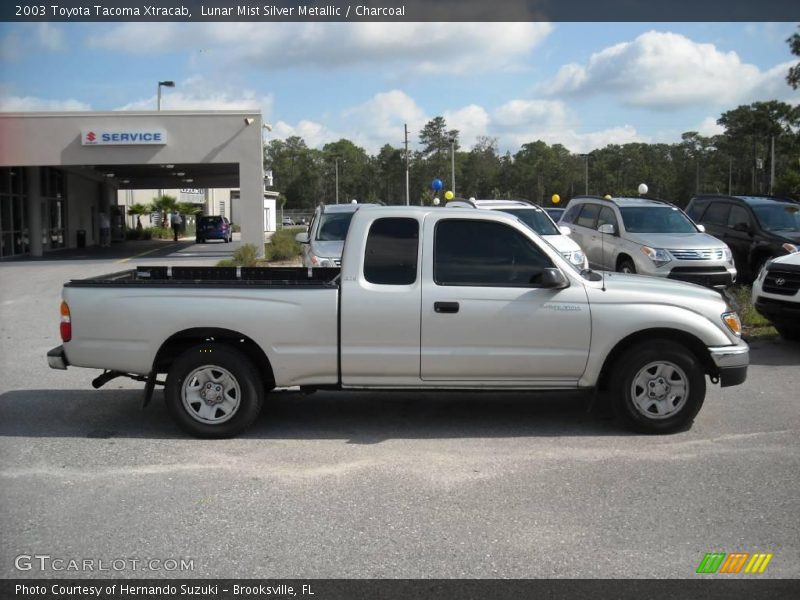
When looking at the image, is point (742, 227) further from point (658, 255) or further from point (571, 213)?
point (571, 213)

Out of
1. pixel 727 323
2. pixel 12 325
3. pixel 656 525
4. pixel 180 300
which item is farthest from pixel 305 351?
→ pixel 12 325

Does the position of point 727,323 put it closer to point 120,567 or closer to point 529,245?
point 529,245

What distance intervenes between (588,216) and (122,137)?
1795 centimetres

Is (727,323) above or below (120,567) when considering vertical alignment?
above

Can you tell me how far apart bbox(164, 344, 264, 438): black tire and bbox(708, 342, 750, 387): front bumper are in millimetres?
3784

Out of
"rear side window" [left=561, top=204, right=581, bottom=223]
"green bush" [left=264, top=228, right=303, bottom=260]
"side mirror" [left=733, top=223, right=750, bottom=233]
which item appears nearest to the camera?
"side mirror" [left=733, top=223, right=750, bottom=233]

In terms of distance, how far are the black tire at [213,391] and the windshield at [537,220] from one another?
32.7ft

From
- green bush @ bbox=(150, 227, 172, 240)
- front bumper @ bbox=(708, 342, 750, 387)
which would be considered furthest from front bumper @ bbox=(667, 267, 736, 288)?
A: green bush @ bbox=(150, 227, 172, 240)

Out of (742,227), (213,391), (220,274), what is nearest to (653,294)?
(213,391)

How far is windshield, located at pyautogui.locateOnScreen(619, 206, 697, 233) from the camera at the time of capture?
1590 cm

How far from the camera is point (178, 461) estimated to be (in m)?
6.12

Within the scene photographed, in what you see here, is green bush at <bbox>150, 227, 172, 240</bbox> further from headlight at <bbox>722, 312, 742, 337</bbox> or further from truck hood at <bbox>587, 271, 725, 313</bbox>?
headlight at <bbox>722, 312, 742, 337</bbox>

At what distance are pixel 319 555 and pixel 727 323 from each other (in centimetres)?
420

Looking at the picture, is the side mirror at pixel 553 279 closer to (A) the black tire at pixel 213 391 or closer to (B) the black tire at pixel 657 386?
(B) the black tire at pixel 657 386
